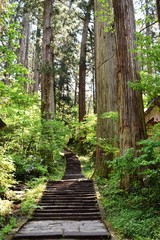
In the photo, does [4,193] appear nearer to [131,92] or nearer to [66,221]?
[66,221]

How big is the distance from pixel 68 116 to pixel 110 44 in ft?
66.9

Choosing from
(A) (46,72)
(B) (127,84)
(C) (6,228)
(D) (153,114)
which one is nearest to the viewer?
(C) (6,228)

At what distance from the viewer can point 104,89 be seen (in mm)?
11562

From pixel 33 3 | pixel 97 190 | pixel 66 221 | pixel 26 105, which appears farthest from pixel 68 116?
pixel 66 221

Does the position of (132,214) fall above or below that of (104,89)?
below

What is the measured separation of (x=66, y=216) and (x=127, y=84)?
3.78m

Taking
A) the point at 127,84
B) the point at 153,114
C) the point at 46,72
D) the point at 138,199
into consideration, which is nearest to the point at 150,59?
the point at 127,84

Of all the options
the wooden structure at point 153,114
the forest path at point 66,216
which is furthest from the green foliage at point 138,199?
the wooden structure at point 153,114

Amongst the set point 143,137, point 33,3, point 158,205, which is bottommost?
point 158,205

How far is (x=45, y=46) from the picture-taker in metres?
17.2

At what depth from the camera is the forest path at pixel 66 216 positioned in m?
4.87

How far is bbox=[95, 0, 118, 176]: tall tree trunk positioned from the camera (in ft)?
36.7

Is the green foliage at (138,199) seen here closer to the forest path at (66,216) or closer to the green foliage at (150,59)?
the forest path at (66,216)

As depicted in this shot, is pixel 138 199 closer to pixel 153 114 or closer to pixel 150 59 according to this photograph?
pixel 150 59
